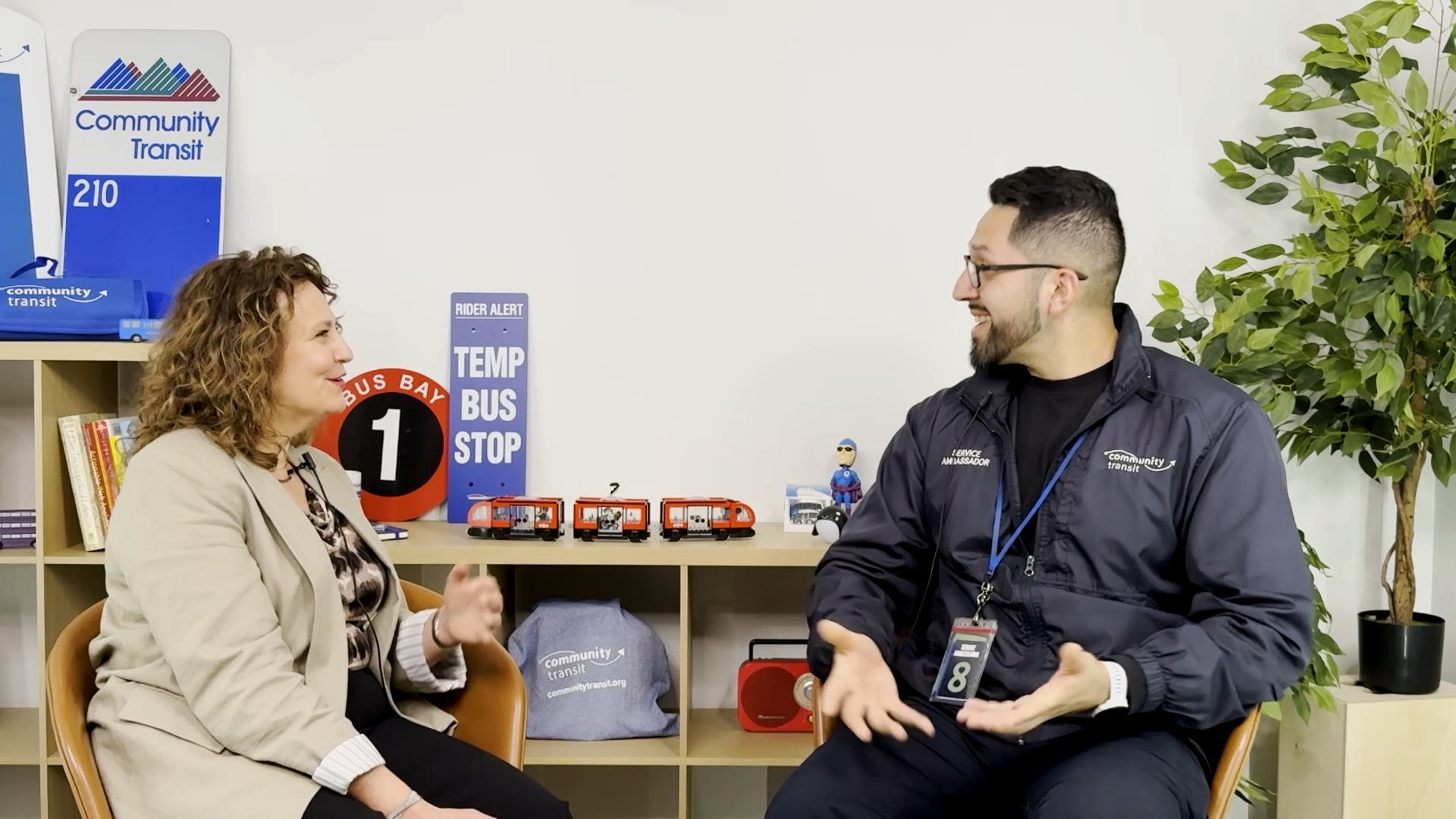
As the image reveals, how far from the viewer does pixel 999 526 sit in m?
2.08

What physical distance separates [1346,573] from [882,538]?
161 centimetres

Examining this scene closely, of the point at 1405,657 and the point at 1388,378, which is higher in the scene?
the point at 1388,378

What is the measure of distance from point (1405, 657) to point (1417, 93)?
125cm

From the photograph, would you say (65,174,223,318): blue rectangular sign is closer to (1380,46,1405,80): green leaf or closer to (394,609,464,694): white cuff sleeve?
(394,609,464,694): white cuff sleeve

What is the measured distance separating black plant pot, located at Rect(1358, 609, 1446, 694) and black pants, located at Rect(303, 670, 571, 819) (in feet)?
6.24

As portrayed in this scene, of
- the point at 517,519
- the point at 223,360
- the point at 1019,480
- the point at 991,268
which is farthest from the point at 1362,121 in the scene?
the point at 223,360

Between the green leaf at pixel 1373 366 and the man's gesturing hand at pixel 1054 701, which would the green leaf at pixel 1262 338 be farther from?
the man's gesturing hand at pixel 1054 701

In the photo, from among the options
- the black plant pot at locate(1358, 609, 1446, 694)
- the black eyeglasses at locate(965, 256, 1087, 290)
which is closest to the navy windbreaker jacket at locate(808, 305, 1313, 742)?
the black eyeglasses at locate(965, 256, 1087, 290)

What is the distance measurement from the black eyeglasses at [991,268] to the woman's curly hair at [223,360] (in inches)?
46.5

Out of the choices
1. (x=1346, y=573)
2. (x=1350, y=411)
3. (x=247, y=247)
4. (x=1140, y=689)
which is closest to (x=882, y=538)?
(x=1140, y=689)

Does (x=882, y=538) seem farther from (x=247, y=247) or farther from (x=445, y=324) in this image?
(x=247, y=247)

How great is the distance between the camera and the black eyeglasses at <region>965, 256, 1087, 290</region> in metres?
2.14

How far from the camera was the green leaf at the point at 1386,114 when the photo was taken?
2580 mm

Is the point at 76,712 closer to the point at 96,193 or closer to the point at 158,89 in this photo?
A: the point at 96,193
